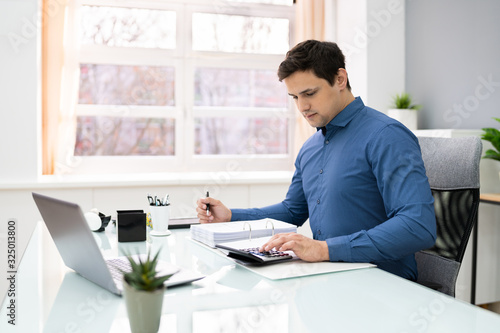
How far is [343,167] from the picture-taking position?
169cm

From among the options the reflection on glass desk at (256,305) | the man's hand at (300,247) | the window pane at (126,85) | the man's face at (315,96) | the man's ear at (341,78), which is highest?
the window pane at (126,85)

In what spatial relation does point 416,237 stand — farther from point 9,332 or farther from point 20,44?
point 20,44

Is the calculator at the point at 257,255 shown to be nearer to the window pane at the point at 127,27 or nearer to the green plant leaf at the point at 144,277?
the green plant leaf at the point at 144,277

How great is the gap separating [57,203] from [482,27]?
2.85 meters

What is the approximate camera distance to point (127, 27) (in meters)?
3.80

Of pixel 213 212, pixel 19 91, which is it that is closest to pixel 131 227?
pixel 213 212

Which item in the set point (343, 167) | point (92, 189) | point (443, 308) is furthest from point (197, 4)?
point (443, 308)

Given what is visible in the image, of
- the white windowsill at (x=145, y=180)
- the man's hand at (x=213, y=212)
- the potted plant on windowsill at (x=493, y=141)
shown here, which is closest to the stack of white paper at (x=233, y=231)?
the man's hand at (x=213, y=212)

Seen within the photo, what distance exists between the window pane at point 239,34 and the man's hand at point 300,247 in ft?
9.43

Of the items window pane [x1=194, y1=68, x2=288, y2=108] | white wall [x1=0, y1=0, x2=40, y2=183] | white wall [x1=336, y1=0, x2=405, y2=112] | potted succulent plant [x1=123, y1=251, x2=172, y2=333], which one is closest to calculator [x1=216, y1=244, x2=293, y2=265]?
potted succulent plant [x1=123, y1=251, x2=172, y2=333]

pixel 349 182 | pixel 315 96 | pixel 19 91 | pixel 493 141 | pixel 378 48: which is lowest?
pixel 349 182

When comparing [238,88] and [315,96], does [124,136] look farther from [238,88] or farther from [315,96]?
[315,96]

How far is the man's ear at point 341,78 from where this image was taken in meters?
1.77

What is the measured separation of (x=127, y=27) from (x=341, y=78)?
2497mm
